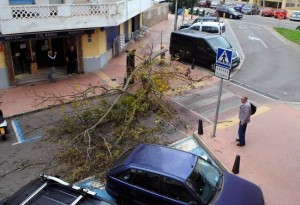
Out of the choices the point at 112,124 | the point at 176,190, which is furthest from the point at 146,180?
the point at 112,124

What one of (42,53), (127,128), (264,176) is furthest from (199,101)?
(42,53)

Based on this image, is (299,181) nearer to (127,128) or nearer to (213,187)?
(213,187)

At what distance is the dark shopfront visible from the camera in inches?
625

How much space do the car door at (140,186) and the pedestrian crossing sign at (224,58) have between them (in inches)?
174

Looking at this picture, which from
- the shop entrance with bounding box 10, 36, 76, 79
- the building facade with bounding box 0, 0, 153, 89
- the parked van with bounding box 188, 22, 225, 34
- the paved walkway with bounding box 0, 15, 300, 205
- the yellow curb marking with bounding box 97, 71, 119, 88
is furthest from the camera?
the parked van with bounding box 188, 22, 225, 34

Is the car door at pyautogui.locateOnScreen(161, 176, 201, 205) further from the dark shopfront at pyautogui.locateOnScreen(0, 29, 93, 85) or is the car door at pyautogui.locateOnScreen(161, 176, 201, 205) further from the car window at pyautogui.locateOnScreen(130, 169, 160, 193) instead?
the dark shopfront at pyautogui.locateOnScreen(0, 29, 93, 85)

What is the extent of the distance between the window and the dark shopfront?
10173 millimetres

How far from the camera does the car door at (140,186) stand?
755 cm

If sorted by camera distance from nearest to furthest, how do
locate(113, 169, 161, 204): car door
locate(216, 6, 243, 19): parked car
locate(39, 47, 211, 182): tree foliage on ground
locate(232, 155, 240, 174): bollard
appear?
locate(113, 169, 161, 204): car door < locate(232, 155, 240, 174): bollard < locate(39, 47, 211, 182): tree foliage on ground < locate(216, 6, 243, 19): parked car

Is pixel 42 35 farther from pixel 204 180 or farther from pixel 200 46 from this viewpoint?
pixel 204 180

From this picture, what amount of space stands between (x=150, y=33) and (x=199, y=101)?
17.2m

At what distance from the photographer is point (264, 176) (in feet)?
31.9

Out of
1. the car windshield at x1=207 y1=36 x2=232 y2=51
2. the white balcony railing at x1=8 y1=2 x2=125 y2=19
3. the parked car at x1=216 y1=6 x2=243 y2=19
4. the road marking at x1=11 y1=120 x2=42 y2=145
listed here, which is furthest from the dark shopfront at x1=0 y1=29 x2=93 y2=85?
the parked car at x1=216 y1=6 x2=243 y2=19

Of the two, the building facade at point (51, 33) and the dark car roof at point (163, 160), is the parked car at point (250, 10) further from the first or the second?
the dark car roof at point (163, 160)
